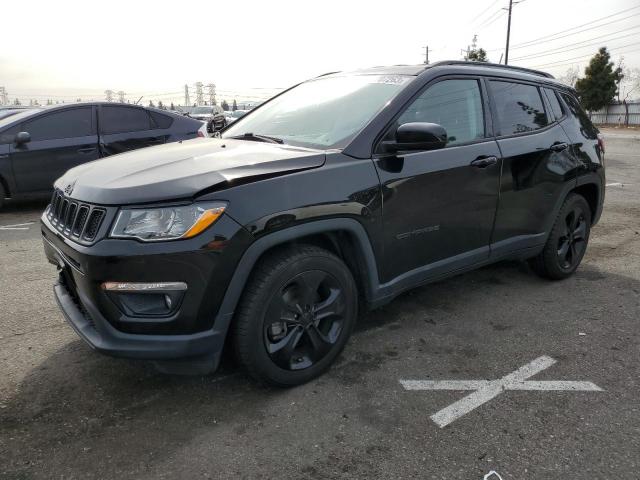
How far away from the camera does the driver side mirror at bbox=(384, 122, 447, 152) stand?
272 centimetres

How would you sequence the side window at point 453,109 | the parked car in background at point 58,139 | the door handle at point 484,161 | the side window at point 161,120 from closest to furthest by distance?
the side window at point 453,109 → the door handle at point 484,161 → the parked car in background at point 58,139 → the side window at point 161,120

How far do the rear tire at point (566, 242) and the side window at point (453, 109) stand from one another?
4.11ft

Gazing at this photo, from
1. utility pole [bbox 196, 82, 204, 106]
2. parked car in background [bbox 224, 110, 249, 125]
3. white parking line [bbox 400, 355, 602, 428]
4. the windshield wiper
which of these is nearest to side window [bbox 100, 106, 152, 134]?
parked car in background [bbox 224, 110, 249, 125]

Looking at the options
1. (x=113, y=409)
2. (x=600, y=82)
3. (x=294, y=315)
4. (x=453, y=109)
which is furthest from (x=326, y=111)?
(x=600, y=82)

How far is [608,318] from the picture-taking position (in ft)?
11.9

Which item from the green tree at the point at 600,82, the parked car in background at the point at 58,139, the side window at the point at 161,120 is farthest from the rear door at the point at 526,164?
the green tree at the point at 600,82

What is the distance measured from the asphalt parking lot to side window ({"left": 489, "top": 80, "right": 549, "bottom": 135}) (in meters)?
1.35

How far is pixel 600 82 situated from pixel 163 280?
53899 millimetres

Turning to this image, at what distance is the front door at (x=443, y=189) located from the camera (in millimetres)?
2918

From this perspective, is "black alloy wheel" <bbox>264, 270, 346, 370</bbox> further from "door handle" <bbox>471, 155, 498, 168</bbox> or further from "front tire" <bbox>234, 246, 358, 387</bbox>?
"door handle" <bbox>471, 155, 498, 168</bbox>

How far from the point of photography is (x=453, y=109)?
133 inches

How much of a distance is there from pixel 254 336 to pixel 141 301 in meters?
0.54

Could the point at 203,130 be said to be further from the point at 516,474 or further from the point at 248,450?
the point at 516,474

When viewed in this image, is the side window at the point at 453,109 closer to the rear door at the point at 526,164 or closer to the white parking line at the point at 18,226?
the rear door at the point at 526,164
